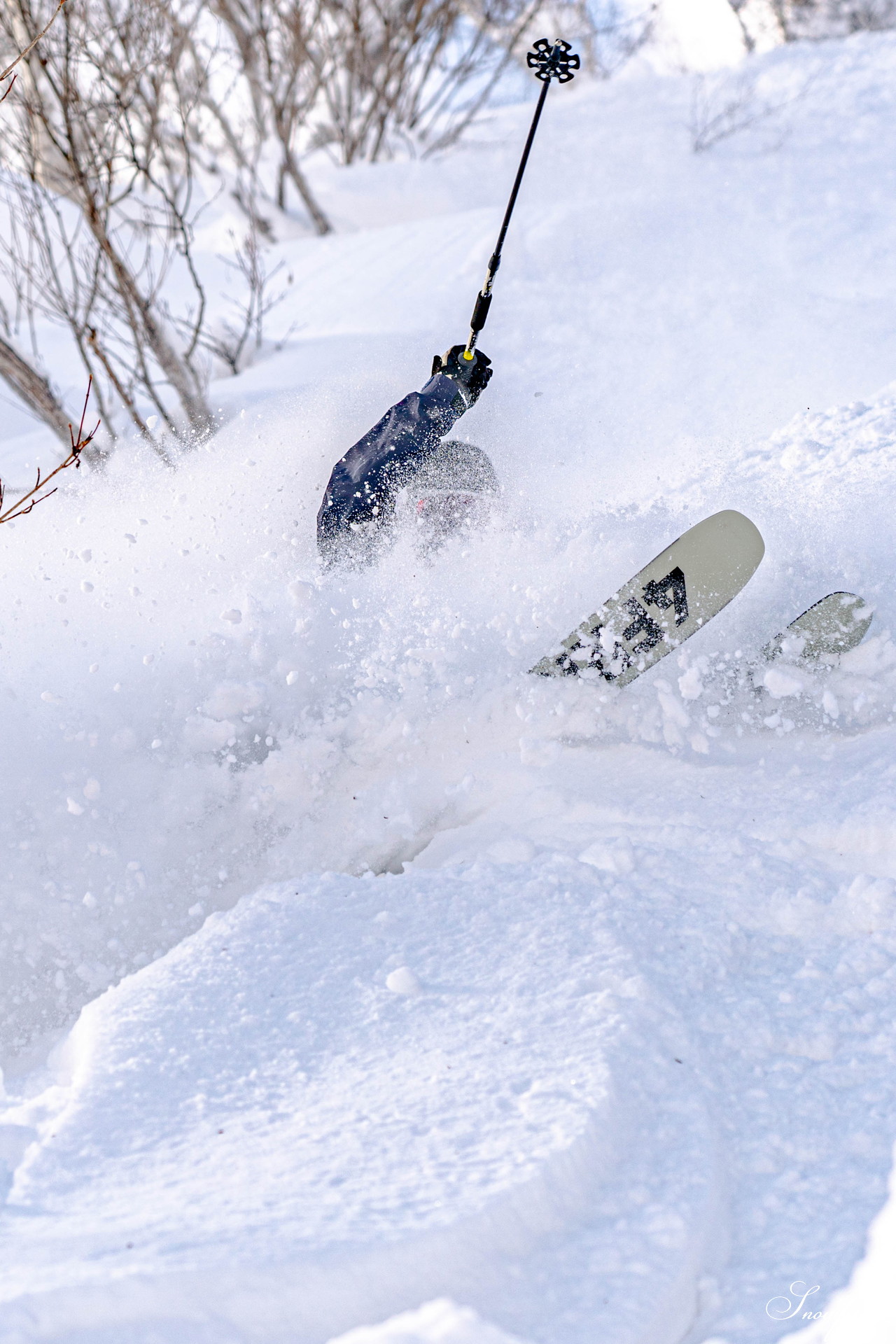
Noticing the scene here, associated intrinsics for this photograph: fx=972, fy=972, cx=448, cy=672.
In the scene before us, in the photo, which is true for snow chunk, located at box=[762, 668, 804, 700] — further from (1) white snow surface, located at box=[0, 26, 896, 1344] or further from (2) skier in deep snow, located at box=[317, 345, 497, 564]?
(2) skier in deep snow, located at box=[317, 345, 497, 564]

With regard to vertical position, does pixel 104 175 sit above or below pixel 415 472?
above

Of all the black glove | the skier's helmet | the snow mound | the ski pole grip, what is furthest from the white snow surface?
the ski pole grip

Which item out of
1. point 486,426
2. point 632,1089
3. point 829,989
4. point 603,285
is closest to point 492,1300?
point 632,1089

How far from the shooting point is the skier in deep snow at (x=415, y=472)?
3287 millimetres

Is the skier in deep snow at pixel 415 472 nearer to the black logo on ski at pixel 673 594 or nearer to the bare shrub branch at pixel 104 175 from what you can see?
the black logo on ski at pixel 673 594

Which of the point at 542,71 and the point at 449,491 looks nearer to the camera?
the point at 542,71

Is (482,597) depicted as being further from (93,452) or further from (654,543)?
(93,452)

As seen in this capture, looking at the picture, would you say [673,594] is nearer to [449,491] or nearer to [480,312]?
[449,491]

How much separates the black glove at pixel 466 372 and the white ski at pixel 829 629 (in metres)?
1.31

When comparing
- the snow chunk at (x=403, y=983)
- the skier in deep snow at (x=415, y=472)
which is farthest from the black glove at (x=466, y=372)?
the snow chunk at (x=403, y=983)

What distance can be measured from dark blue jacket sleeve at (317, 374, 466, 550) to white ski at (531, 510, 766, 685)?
0.84 meters

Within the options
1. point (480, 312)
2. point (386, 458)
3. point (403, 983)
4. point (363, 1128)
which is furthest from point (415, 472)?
point (363, 1128)

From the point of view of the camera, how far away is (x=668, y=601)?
9.86ft

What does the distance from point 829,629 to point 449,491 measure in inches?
54.8
